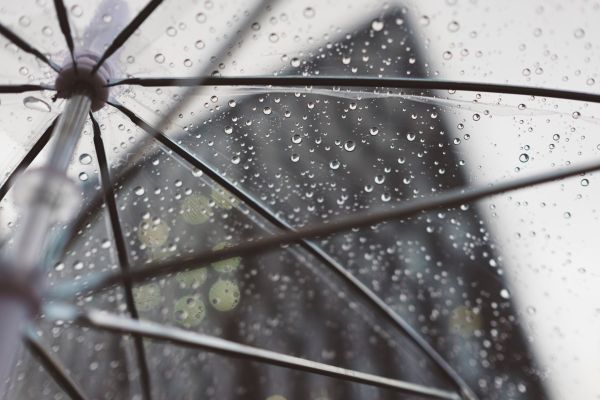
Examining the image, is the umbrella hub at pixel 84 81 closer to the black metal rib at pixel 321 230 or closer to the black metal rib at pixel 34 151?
the black metal rib at pixel 34 151

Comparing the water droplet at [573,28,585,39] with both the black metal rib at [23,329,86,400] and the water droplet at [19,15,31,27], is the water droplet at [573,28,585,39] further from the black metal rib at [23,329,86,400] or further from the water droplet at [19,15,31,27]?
the black metal rib at [23,329,86,400]

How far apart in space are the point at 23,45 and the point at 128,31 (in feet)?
1.17

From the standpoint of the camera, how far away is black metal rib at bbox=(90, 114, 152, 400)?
233 cm

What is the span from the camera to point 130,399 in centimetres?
277

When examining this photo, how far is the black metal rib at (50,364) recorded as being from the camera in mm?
1622

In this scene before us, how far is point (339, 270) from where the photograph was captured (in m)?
2.72

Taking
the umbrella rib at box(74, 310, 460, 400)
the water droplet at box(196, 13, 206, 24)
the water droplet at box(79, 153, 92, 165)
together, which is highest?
the water droplet at box(196, 13, 206, 24)

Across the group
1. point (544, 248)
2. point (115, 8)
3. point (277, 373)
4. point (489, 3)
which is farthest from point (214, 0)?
point (277, 373)

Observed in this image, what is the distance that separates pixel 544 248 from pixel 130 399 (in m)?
1.96

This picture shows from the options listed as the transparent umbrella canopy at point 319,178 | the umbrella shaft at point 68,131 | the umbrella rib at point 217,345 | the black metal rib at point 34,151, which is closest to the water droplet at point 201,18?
the transparent umbrella canopy at point 319,178

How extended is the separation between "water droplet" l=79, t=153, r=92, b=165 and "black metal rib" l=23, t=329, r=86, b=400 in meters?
0.83

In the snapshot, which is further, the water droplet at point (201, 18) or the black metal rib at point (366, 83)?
the water droplet at point (201, 18)

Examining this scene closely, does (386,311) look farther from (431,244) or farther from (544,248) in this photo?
(544,248)

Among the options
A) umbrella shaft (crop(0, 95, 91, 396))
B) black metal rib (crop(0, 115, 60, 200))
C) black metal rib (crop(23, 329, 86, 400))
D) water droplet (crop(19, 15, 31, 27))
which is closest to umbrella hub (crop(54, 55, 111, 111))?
water droplet (crop(19, 15, 31, 27))
